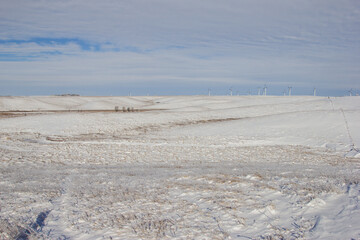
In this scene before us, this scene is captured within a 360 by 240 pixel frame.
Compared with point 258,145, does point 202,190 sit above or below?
above

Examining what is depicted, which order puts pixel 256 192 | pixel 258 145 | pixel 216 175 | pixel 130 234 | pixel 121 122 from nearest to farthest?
pixel 130 234 → pixel 256 192 → pixel 216 175 → pixel 258 145 → pixel 121 122

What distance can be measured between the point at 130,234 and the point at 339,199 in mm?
4674

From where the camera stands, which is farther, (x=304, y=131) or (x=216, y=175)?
(x=304, y=131)

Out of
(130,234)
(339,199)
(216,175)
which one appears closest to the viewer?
(130,234)

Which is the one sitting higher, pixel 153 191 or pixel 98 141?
pixel 153 191

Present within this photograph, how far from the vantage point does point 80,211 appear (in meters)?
7.12

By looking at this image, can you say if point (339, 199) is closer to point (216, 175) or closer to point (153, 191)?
point (216, 175)

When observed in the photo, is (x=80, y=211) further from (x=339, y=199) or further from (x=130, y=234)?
(x=339, y=199)

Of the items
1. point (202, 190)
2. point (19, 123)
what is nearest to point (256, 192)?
point (202, 190)

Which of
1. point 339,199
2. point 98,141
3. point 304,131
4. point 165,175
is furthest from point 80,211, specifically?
point 304,131

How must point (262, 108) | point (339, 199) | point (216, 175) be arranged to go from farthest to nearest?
1. point (262, 108)
2. point (216, 175)
3. point (339, 199)

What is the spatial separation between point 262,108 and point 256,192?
103 feet

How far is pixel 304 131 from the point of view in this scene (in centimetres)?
2331

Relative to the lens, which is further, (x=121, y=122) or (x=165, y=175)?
(x=121, y=122)
